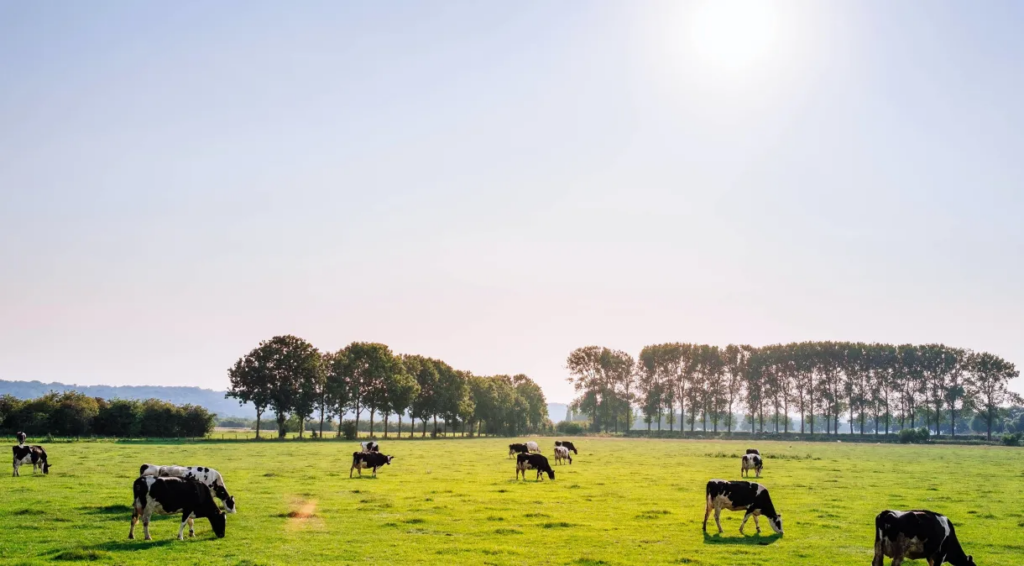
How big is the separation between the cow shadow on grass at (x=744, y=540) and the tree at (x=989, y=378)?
15298cm

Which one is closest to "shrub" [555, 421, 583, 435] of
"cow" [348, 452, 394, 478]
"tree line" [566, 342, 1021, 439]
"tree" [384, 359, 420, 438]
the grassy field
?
"tree line" [566, 342, 1021, 439]

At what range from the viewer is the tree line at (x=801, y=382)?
144375 mm

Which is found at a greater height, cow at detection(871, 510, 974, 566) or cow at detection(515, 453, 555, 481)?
cow at detection(871, 510, 974, 566)

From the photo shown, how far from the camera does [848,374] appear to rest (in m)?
150

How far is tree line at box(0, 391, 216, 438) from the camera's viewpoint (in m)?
86.4

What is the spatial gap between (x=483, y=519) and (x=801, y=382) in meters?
147

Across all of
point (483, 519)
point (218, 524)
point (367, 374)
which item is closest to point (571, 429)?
point (367, 374)

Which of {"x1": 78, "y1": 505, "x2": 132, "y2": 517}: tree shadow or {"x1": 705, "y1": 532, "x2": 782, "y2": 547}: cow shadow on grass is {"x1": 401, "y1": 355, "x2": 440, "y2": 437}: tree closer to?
{"x1": 78, "y1": 505, "x2": 132, "y2": 517}: tree shadow

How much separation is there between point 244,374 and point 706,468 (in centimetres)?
7823

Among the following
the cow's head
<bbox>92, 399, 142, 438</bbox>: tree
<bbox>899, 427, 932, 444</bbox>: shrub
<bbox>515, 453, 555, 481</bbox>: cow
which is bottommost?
<bbox>899, 427, 932, 444</bbox>: shrub

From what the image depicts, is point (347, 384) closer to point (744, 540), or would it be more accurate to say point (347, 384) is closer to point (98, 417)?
point (98, 417)

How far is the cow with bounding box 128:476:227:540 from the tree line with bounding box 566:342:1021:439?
145447 millimetres

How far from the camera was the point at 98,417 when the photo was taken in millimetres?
93500

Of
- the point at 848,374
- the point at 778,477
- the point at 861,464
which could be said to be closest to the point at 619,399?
the point at 848,374
